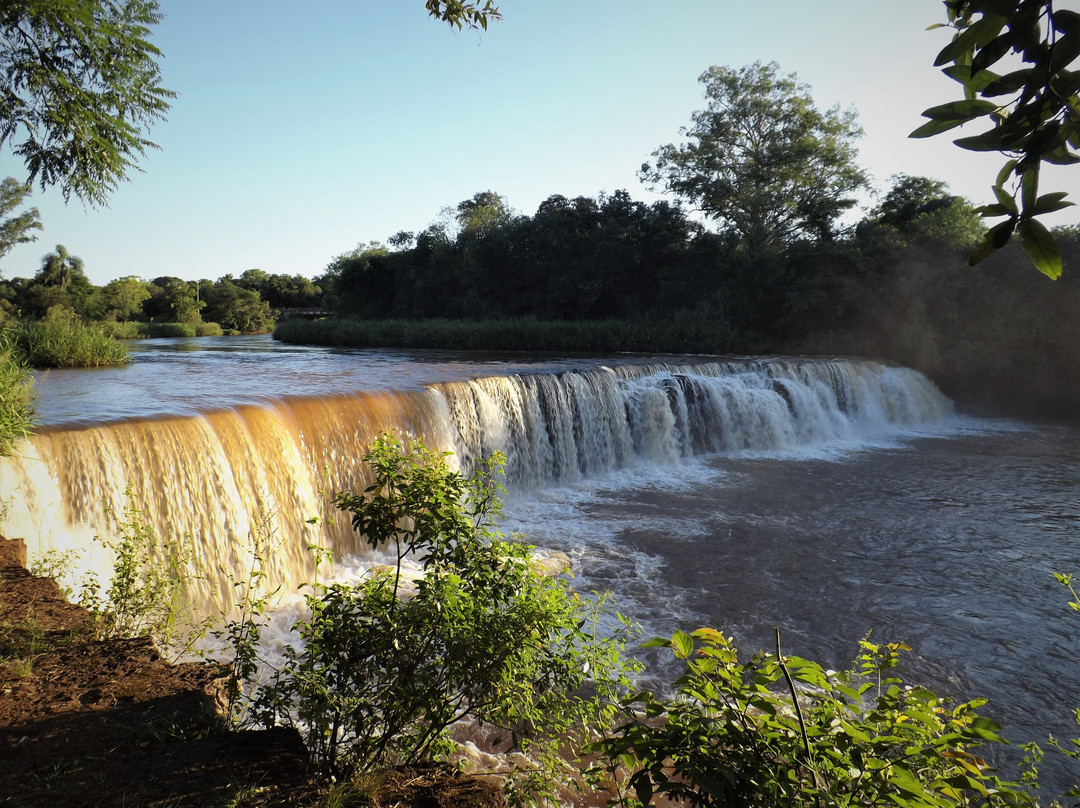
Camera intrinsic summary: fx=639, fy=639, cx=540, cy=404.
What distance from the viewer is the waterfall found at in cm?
571

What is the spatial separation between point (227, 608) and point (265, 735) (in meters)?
3.63

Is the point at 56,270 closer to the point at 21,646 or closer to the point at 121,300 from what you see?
the point at 121,300

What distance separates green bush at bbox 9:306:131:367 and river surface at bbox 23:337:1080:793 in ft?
3.16

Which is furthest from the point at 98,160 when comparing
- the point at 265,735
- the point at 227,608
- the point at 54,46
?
the point at 265,735

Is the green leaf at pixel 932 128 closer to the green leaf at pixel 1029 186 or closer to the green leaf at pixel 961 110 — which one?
the green leaf at pixel 961 110

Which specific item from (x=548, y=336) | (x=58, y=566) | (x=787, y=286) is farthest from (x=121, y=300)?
(x=58, y=566)

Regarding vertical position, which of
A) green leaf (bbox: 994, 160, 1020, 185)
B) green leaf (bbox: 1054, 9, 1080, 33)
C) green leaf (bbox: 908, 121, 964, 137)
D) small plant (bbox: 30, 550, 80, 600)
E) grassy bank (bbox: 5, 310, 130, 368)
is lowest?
small plant (bbox: 30, 550, 80, 600)

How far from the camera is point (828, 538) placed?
824 cm

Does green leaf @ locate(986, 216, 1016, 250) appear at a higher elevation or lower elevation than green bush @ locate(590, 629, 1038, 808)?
higher

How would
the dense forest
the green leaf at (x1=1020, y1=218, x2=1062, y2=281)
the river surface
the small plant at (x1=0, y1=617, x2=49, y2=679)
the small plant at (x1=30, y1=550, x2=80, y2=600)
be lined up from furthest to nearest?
the dense forest < the river surface < the small plant at (x1=30, y1=550, x2=80, y2=600) < the small plant at (x1=0, y1=617, x2=49, y2=679) < the green leaf at (x1=1020, y1=218, x2=1062, y2=281)

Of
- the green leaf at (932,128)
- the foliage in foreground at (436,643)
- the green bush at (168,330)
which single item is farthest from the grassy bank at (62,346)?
the green bush at (168,330)

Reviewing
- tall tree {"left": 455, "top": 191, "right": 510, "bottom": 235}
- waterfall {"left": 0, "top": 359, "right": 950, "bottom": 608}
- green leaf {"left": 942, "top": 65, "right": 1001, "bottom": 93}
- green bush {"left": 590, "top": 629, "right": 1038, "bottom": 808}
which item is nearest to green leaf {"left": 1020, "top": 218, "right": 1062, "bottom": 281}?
green leaf {"left": 942, "top": 65, "right": 1001, "bottom": 93}

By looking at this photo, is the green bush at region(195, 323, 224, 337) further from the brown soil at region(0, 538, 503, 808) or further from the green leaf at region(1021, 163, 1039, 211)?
the green leaf at region(1021, 163, 1039, 211)

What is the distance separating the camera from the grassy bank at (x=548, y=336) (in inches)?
949
